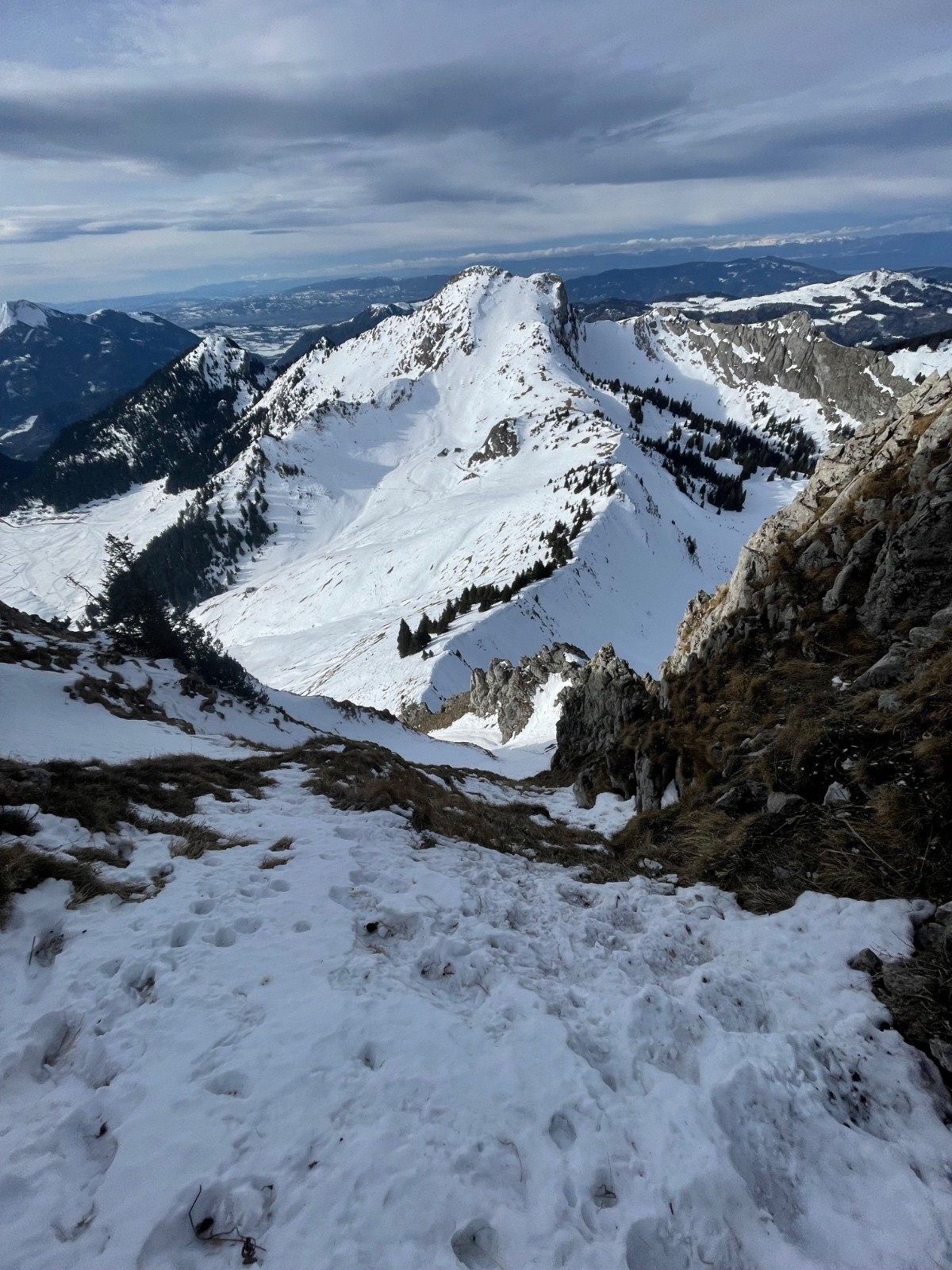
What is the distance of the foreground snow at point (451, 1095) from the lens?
3.72 metres

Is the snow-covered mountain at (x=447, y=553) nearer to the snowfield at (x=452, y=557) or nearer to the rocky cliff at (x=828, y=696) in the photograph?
the snowfield at (x=452, y=557)

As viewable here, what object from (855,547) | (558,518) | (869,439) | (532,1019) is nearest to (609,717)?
(855,547)

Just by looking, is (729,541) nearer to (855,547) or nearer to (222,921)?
(855,547)

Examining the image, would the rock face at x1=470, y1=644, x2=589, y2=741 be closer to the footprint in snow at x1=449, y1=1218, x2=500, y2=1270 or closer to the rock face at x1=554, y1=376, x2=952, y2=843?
the rock face at x1=554, y1=376, x2=952, y2=843

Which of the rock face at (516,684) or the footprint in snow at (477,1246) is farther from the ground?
the footprint in snow at (477,1246)

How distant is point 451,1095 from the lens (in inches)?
183

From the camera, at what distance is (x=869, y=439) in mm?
20547

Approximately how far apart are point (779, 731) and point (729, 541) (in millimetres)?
123229

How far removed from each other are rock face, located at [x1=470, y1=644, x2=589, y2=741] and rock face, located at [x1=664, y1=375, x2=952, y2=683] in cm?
2226

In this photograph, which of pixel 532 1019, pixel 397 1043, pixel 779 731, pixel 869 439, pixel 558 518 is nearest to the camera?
pixel 397 1043

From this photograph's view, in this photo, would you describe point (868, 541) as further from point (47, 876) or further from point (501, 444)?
point (501, 444)

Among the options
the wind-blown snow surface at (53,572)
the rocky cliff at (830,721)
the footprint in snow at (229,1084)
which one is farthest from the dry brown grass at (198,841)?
the wind-blown snow surface at (53,572)

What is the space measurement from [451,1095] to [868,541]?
1615 cm

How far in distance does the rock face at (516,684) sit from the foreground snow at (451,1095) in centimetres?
3632
